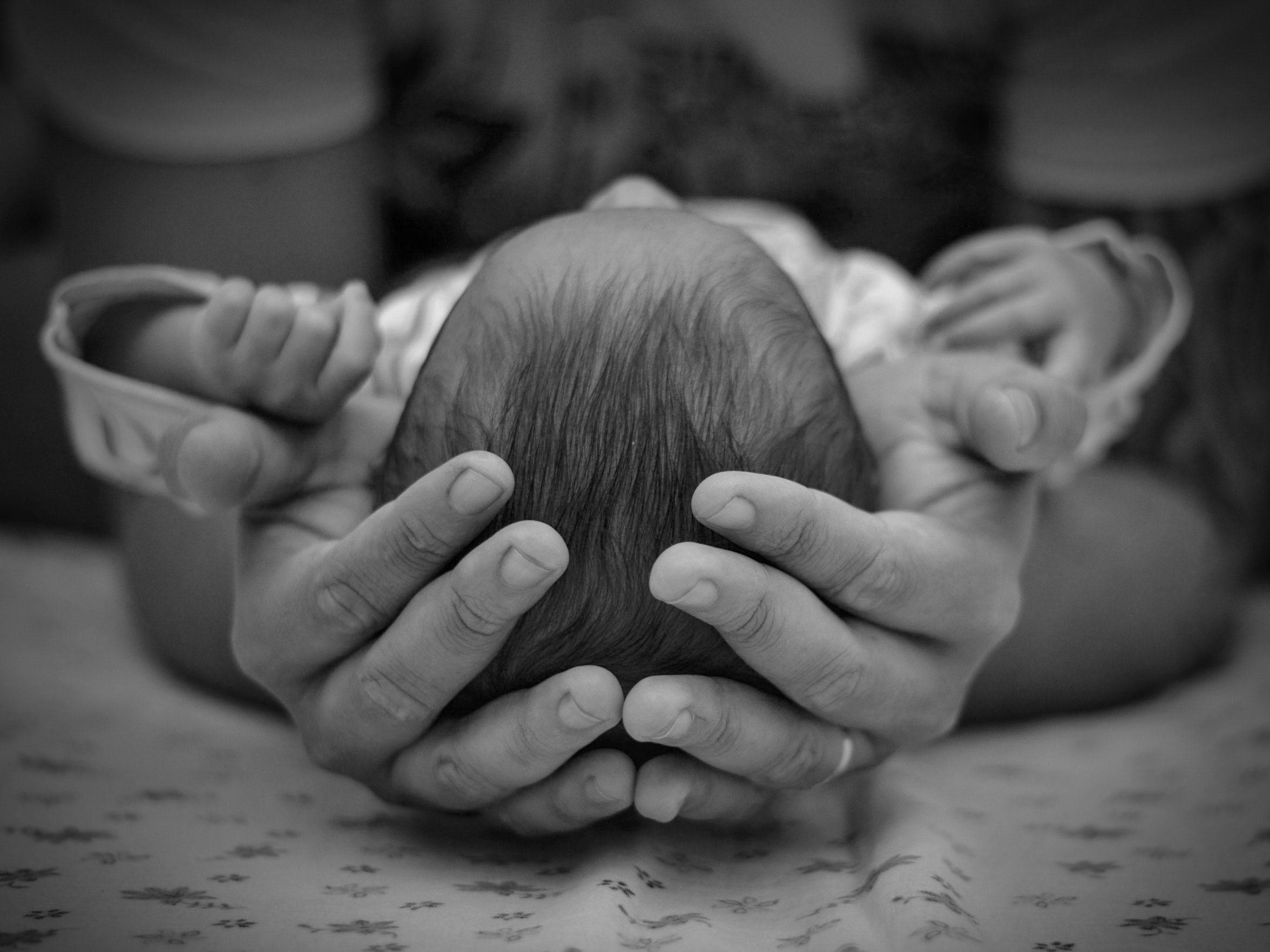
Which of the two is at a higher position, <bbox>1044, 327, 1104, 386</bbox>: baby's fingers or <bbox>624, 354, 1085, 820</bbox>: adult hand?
<bbox>1044, 327, 1104, 386</bbox>: baby's fingers

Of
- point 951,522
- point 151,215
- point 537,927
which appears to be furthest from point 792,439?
point 151,215

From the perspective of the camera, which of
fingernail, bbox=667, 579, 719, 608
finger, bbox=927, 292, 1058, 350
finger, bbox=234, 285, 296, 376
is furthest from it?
finger, bbox=927, 292, 1058, 350

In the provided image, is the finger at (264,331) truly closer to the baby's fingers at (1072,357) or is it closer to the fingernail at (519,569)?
the fingernail at (519,569)

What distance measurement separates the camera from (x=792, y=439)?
→ 1.70 feet

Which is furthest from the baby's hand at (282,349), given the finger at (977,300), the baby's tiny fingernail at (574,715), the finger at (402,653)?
the finger at (977,300)

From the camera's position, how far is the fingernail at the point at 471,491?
0.45m

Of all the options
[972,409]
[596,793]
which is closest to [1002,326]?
[972,409]

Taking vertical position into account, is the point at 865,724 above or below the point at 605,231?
below

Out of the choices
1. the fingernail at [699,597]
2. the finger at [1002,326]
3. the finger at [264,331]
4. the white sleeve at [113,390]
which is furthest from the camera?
the finger at [1002,326]

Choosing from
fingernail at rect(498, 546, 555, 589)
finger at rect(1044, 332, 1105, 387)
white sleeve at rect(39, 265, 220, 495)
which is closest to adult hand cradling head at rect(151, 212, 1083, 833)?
fingernail at rect(498, 546, 555, 589)

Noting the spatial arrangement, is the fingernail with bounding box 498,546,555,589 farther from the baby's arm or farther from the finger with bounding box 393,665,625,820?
the baby's arm

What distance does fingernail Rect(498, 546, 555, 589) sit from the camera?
448 mm

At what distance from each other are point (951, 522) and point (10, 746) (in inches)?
23.0

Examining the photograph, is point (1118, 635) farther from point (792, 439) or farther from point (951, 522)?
point (792, 439)
